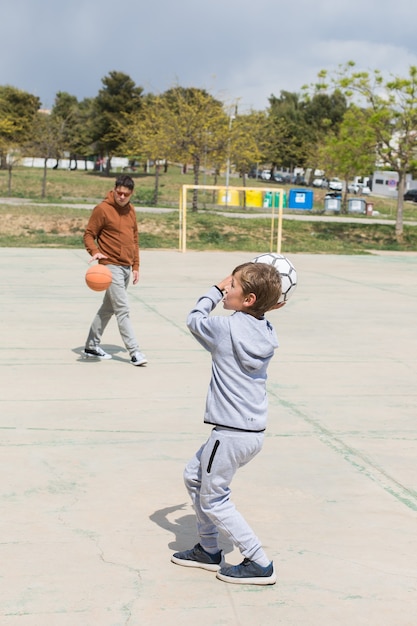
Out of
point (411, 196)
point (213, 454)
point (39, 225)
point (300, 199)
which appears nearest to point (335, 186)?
point (411, 196)

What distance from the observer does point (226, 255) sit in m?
24.5

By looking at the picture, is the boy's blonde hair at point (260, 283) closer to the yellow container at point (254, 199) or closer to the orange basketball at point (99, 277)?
the orange basketball at point (99, 277)

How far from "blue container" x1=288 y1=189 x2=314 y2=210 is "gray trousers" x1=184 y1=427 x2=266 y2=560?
158 ft

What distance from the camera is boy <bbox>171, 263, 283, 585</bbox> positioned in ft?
12.6

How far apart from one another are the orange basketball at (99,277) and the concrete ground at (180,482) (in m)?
0.82

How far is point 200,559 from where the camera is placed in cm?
407

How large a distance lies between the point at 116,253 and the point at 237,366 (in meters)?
5.17

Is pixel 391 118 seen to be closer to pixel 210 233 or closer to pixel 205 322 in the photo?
pixel 210 233

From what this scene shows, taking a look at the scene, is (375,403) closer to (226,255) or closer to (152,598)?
(152,598)

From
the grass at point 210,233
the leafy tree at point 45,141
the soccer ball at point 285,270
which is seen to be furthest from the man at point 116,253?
the leafy tree at point 45,141

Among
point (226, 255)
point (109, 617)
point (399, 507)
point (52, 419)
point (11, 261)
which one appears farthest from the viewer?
point (226, 255)

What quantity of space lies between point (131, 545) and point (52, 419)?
2508mm

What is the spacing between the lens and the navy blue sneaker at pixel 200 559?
13.3 feet

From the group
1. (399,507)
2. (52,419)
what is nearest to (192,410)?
(52,419)
